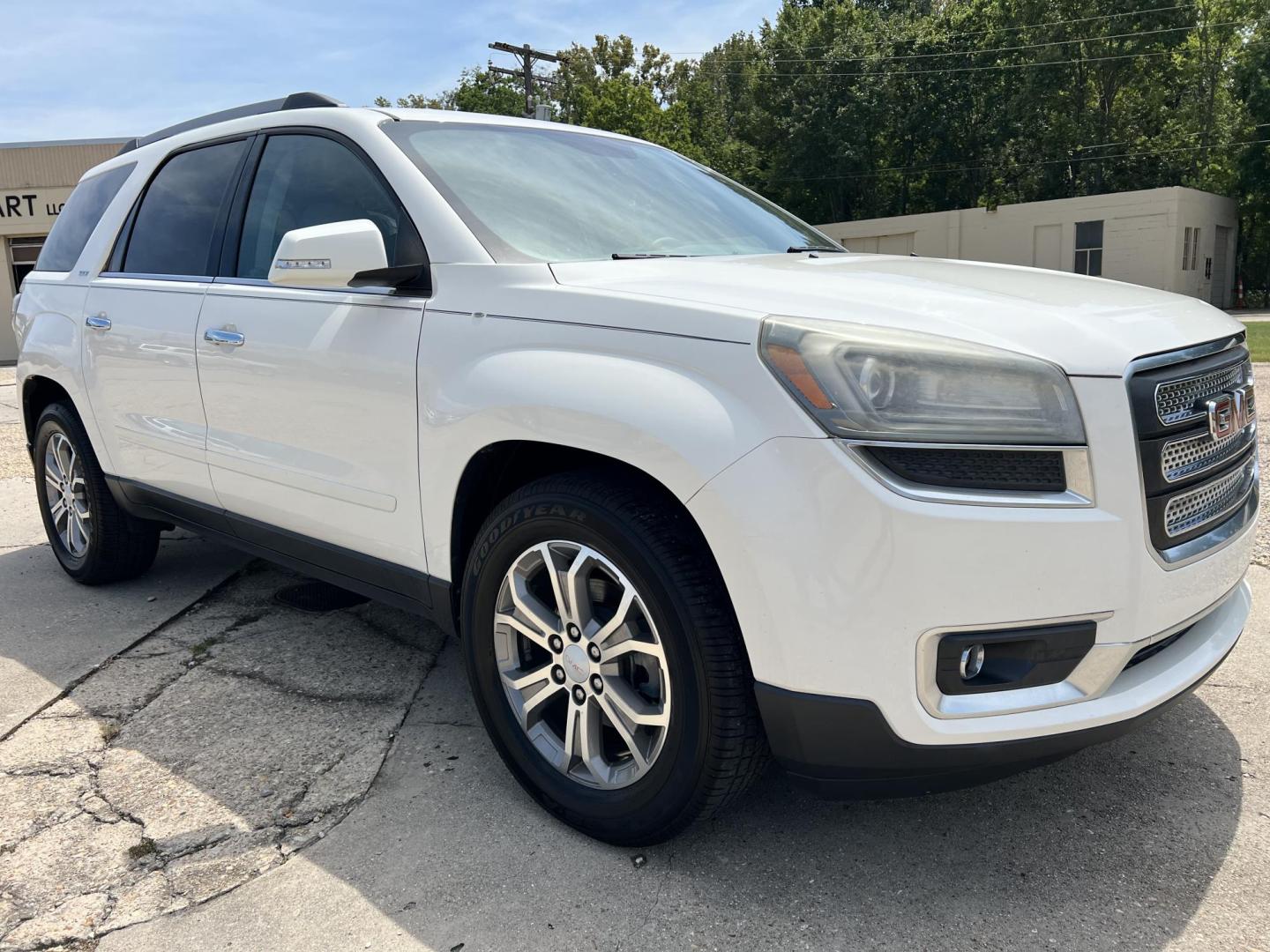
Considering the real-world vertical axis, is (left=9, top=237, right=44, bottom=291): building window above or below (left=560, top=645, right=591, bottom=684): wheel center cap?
Result: above

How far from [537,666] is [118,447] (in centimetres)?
247

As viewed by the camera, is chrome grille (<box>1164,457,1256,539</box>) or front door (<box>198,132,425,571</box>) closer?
chrome grille (<box>1164,457,1256,539</box>)

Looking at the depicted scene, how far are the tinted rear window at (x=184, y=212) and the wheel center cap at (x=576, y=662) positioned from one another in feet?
6.87

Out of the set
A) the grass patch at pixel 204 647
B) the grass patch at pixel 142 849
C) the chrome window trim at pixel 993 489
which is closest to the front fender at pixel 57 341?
the grass patch at pixel 204 647

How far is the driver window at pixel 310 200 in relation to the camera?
2898 mm

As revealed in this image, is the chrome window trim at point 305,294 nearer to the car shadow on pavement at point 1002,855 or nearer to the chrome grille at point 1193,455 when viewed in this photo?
the car shadow on pavement at point 1002,855

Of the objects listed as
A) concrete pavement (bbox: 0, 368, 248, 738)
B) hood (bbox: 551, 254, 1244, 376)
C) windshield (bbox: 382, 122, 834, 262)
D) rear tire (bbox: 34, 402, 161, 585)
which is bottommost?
concrete pavement (bbox: 0, 368, 248, 738)

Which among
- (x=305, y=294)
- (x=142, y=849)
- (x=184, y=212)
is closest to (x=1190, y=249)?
(x=184, y=212)

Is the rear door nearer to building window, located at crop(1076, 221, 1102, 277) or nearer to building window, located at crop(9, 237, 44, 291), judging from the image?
building window, located at crop(9, 237, 44, 291)

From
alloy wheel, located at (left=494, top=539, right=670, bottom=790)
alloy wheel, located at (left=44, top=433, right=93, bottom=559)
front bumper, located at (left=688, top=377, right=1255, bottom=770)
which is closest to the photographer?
front bumper, located at (left=688, top=377, right=1255, bottom=770)

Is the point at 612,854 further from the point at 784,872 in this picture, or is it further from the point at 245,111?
the point at 245,111

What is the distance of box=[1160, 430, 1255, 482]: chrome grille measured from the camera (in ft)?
6.66

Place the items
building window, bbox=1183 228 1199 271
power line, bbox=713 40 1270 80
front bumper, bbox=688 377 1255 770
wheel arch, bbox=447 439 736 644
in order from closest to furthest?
1. front bumper, bbox=688 377 1255 770
2. wheel arch, bbox=447 439 736 644
3. building window, bbox=1183 228 1199 271
4. power line, bbox=713 40 1270 80

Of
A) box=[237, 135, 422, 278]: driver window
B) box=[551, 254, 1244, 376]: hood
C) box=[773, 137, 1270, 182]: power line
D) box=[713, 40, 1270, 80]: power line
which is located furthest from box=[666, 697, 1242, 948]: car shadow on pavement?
box=[713, 40, 1270, 80]: power line
